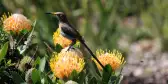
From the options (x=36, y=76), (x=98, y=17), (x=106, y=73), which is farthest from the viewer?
(x=98, y=17)

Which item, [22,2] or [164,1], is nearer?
[22,2]

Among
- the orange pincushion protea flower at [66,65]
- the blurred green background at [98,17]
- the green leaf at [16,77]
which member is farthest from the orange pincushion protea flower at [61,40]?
the blurred green background at [98,17]

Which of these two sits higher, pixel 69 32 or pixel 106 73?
pixel 69 32

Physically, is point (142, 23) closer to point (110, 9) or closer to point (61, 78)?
point (110, 9)

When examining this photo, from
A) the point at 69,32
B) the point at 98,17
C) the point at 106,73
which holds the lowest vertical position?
the point at 98,17

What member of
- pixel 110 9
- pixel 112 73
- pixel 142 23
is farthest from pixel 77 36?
pixel 142 23

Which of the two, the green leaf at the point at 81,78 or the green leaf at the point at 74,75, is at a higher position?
the green leaf at the point at 74,75

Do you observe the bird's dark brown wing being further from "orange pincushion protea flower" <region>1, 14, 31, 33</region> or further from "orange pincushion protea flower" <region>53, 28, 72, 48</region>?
"orange pincushion protea flower" <region>1, 14, 31, 33</region>

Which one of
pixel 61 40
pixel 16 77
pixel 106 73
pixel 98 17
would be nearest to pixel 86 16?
pixel 98 17

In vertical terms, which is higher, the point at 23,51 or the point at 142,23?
the point at 23,51

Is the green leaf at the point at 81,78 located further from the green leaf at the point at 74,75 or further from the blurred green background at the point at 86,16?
the blurred green background at the point at 86,16

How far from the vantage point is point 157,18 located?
7316 millimetres

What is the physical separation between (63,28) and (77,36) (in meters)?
0.07

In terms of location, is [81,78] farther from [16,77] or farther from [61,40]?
[61,40]
